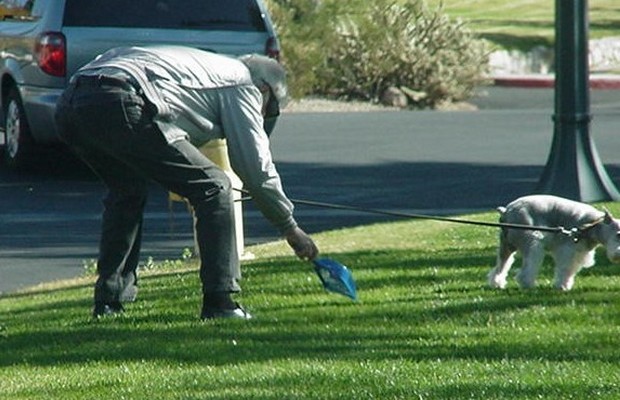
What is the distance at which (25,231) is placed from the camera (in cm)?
1284

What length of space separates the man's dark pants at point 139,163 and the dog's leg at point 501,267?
1434mm

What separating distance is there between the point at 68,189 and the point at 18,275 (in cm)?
390

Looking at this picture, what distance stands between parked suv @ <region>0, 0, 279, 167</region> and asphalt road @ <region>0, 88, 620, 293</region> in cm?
75

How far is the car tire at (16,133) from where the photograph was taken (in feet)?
51.1

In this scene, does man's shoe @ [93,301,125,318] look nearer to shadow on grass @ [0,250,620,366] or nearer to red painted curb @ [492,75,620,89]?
shadow on grass @ [0,250,620,366]

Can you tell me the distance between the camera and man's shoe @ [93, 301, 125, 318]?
27.9 feet

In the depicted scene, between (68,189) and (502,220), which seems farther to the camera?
(68,189)

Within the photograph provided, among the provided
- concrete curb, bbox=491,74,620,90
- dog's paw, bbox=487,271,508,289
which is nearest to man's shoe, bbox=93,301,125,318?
dog's paw, bbox=487,271,508,289

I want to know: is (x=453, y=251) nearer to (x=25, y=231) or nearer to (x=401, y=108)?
(x=25, y=231)

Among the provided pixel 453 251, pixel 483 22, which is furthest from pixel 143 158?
pixel 483 22

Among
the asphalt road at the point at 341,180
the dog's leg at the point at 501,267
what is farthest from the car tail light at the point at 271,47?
the dog's leg at the point at 501,267

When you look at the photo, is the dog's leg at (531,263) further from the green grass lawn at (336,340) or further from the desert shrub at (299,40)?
the desert shrub at (299,40)

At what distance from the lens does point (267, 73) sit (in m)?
8.11

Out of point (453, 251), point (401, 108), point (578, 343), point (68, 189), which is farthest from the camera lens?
point (401, 108)
